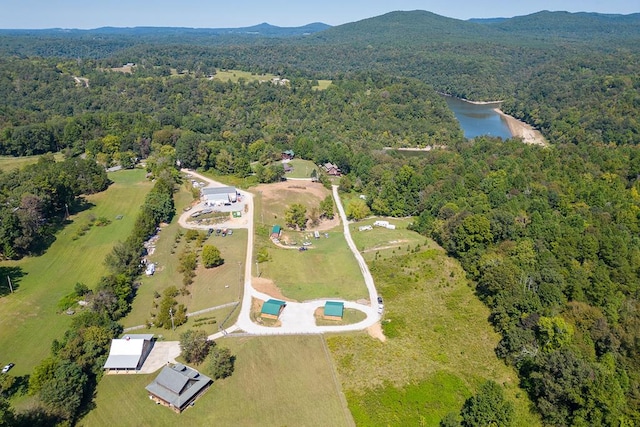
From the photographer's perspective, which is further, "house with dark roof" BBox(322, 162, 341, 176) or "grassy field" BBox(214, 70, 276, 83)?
"grassy field" BBox(214, 70, 276, 83)

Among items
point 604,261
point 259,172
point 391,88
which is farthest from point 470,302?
point 391,88

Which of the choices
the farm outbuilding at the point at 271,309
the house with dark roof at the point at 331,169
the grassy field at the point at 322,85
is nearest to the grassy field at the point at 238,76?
the grassy field at the point at 322,85

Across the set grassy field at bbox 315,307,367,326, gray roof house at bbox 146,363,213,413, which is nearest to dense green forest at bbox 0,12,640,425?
gray roof house at bbox 146,363,213,413

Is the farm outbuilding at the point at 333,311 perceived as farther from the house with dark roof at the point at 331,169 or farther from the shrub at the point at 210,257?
the house with dark roof at the point at 331,169

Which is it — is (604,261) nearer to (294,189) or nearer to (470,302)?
(470,302)

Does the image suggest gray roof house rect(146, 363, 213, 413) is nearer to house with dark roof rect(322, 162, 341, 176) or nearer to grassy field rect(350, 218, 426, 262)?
grassy field rect(350, 218, 426, 262)

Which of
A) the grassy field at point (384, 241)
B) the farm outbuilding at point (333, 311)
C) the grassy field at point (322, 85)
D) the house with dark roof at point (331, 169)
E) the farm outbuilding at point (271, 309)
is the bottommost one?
the house with dark roof at point (331, 169)
